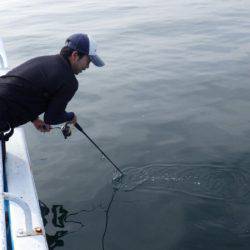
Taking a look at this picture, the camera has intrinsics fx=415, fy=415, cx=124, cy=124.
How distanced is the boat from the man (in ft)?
1.78

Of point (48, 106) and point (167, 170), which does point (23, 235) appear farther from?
point (167, 170)

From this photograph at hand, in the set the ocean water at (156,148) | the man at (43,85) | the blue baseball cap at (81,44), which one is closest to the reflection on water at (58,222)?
the ocean water at (156,148)

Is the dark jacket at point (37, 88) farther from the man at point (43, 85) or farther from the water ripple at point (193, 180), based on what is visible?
the water ripple at point (193, 180)

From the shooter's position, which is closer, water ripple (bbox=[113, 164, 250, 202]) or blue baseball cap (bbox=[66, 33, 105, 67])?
blue baseball cap (bbox=[66, 33, 105, 67])

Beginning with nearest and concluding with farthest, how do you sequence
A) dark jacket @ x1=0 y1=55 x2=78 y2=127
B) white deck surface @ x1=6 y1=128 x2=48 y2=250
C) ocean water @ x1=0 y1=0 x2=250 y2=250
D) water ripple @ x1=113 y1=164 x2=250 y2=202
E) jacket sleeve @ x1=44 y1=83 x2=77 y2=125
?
1. white deck surface @ x1=6 y1=128 x2=48 y2=250
2. dark jacket @ x1=0 y1=55 x2=78 y2=127
3. jacket sleeve @ x1=44 y1=83 x2=77 y2=125
4. ocean water @ x1=0 y1=0 x2=250 y2=250
5. water ripple @ x1=113 y1=164 x2=250 y2=202

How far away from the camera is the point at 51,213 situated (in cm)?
718

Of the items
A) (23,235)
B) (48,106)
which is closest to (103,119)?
(48,106)

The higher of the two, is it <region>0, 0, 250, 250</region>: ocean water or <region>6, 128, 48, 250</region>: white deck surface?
<region>6, 128, 48, 250</region>: white deck surface

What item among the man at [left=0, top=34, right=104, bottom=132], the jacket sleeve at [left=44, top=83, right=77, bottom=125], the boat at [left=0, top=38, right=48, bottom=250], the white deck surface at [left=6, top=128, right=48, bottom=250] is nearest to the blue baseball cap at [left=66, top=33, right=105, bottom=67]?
the man at [left=0, top=34, right=104, bottom=132]

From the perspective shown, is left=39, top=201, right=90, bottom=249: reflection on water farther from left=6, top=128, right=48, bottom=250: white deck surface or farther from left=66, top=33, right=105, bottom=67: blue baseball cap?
left=66, top=33, right=105, bottom=67: blue baseball cap

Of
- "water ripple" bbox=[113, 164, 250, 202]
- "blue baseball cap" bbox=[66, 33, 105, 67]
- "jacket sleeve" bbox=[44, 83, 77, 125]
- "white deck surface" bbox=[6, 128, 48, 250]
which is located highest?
"blue baseball cap" bbox=[66, 33, 105, 67]

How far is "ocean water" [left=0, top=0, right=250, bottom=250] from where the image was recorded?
675 centimetres

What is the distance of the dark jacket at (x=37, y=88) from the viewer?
5911mm

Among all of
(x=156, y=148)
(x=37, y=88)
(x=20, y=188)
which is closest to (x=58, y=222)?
(x=20, y=188)
